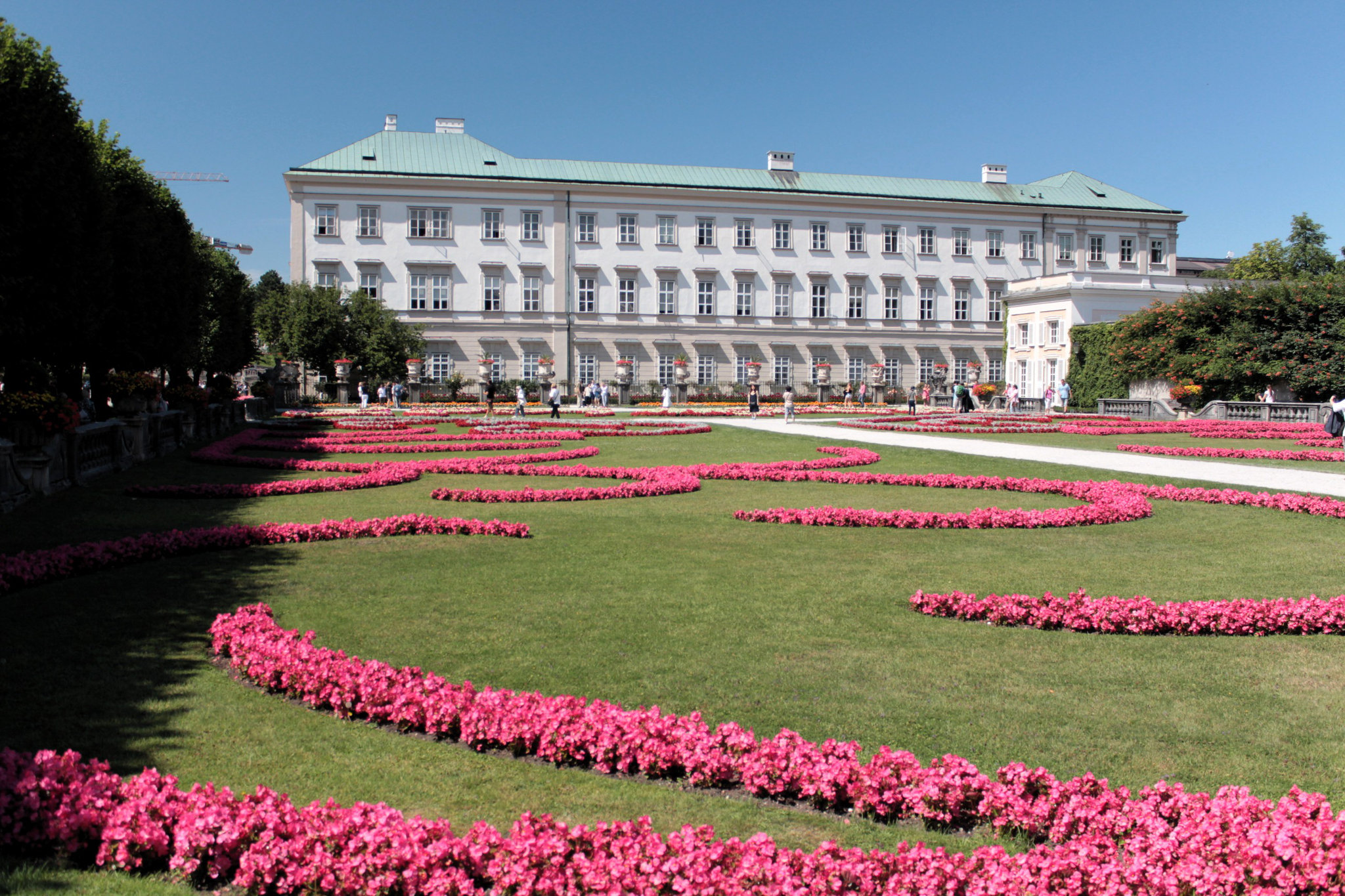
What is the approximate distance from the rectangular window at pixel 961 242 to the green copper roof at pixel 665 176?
2174mm

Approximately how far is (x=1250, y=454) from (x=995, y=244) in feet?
166

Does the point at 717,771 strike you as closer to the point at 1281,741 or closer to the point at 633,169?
the point at 1281,741

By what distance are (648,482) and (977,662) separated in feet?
28.5

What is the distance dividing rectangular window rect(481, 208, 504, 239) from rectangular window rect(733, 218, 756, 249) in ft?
49.8

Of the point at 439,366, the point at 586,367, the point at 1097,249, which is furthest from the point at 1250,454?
the point at 1097,249

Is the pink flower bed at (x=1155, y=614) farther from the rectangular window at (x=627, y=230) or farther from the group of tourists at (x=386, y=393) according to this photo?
the rectangular window at (x=627, y=230)

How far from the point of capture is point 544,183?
59.3m

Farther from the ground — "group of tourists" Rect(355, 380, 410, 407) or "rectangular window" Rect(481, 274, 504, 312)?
"rectangular window" Rect(481, 274, 504, 312)

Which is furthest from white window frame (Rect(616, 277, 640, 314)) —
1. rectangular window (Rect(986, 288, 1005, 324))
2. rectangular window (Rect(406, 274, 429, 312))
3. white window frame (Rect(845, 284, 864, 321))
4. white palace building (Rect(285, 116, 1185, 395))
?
rectangular window (Rect(986, 288, 1005, 324))

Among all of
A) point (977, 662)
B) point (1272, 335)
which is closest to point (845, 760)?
point (977, 662)

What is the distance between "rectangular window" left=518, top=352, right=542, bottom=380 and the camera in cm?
5950

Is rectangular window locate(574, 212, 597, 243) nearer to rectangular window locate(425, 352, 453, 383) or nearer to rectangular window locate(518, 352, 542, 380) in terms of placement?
rectangular window locate(518, 352, 542, 380)

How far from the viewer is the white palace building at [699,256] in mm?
57719

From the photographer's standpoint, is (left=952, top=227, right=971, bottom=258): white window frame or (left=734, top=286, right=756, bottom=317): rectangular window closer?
(left=734, top=286, right=756, bottom=317): rectangular window
